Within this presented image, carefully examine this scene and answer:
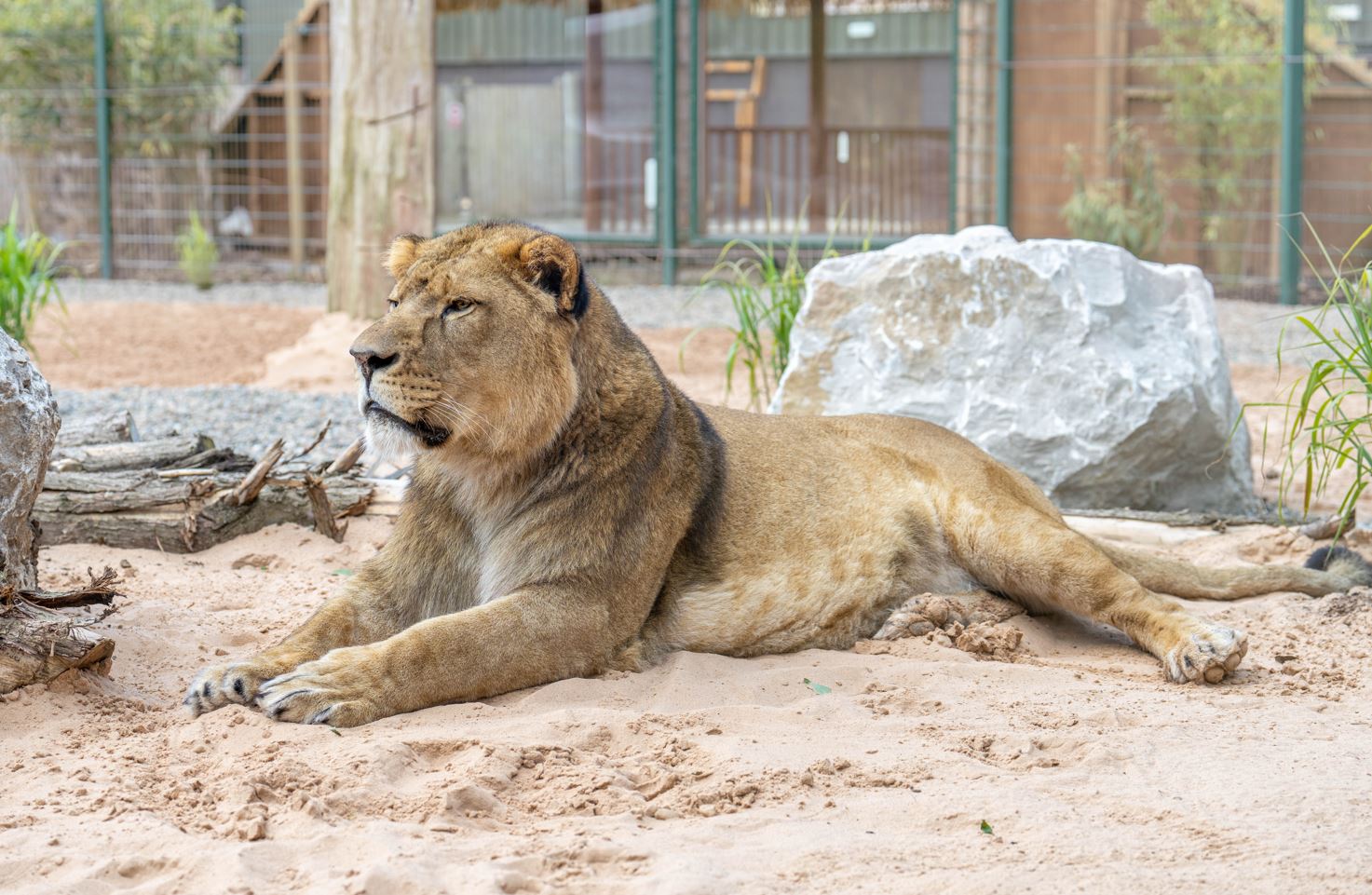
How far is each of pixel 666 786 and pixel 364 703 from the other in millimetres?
851

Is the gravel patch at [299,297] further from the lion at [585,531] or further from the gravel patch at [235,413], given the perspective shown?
the lion at [585,531]

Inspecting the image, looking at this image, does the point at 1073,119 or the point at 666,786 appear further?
the point at 1073,119

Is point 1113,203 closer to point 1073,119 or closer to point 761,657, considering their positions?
point 1073,119

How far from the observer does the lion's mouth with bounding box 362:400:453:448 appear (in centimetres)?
400

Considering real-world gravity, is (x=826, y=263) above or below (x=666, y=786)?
above

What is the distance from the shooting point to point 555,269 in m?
4.20

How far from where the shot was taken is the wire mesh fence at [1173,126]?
525 inches

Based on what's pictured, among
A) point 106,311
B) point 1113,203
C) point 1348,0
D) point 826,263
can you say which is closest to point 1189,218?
point 1113,203

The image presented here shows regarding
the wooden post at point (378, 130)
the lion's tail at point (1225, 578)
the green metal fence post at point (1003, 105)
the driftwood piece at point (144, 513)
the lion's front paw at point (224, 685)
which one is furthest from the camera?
the green metal fence post at point (1003, 105)

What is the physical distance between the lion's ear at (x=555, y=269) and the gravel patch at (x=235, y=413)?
11.0ft

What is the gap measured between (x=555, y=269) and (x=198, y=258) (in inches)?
450

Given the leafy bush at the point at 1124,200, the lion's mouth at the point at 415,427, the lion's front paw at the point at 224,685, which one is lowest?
the lion's front paw at the point at 224,685

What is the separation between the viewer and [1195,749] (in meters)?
3.70

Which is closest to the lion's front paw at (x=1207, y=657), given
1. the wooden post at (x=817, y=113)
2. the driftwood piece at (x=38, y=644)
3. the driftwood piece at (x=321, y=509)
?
the driftwood piece at (x=38, y=644)
